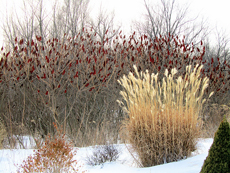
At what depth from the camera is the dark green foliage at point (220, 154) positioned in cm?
243

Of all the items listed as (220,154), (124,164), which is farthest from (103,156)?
(220,154)

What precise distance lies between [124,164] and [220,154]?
82.6 inches

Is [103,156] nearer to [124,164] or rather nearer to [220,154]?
[124,164]

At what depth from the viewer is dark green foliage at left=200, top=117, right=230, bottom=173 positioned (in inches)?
95.7

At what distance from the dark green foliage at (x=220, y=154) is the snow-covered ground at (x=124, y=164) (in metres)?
0.90

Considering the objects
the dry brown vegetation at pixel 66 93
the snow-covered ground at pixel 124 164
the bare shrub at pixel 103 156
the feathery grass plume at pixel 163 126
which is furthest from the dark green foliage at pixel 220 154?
the dry brown vegetation at pixel 66 93

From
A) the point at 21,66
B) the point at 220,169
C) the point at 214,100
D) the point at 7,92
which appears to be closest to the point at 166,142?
the point at 220,169

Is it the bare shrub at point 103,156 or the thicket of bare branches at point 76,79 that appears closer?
the bare shrub at point 103,156

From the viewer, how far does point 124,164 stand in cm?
421

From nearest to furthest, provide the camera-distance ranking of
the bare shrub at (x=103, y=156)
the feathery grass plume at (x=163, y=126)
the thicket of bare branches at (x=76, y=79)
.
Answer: the feathery grass plume at (x=163, y=126)
the bare shrub at (x=103, y=156)
the thicket of bare branches at (x=76, y=79)

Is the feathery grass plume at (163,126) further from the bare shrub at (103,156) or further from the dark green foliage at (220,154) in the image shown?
the dark green foliage at (220,154)

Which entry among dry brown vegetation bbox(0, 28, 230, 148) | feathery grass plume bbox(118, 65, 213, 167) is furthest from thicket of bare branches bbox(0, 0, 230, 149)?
feathery grass plume bbox(118, 65, 213, 167)

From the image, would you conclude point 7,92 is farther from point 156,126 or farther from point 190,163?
point 190,163

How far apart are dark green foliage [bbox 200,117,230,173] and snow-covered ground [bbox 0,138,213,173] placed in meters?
0.90
